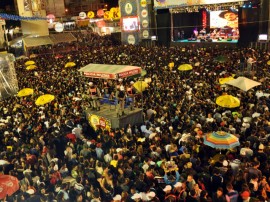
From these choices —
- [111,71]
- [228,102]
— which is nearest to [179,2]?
[111,71]

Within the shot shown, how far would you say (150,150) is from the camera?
8.82 m

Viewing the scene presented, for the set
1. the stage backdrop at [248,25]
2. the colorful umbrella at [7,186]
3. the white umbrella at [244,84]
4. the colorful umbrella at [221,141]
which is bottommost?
the colorful umbrella at [7,186]

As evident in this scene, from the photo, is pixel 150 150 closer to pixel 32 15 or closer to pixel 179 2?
pixel 179 2

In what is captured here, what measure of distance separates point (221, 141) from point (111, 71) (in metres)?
5.64

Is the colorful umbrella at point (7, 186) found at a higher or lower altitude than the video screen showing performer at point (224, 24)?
lower

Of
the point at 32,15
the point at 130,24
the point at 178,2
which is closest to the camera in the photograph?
the point at 178,2

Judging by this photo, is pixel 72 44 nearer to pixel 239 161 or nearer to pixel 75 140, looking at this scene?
pixel 75 140

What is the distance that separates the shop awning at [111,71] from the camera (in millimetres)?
11719

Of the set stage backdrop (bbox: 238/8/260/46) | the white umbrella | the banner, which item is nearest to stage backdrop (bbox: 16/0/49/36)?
the banner

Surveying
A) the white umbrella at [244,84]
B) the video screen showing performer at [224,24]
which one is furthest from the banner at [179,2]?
the white umbrella at [244,84]

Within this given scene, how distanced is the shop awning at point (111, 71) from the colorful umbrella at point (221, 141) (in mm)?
4821

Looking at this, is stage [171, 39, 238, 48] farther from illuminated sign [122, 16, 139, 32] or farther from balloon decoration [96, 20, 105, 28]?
balloon decoration [96, 20, 105, 28]

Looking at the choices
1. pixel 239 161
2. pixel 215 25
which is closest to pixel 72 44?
pixel 215 25

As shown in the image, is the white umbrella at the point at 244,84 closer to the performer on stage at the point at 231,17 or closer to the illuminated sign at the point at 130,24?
the performer on stage at the point at 231,17
